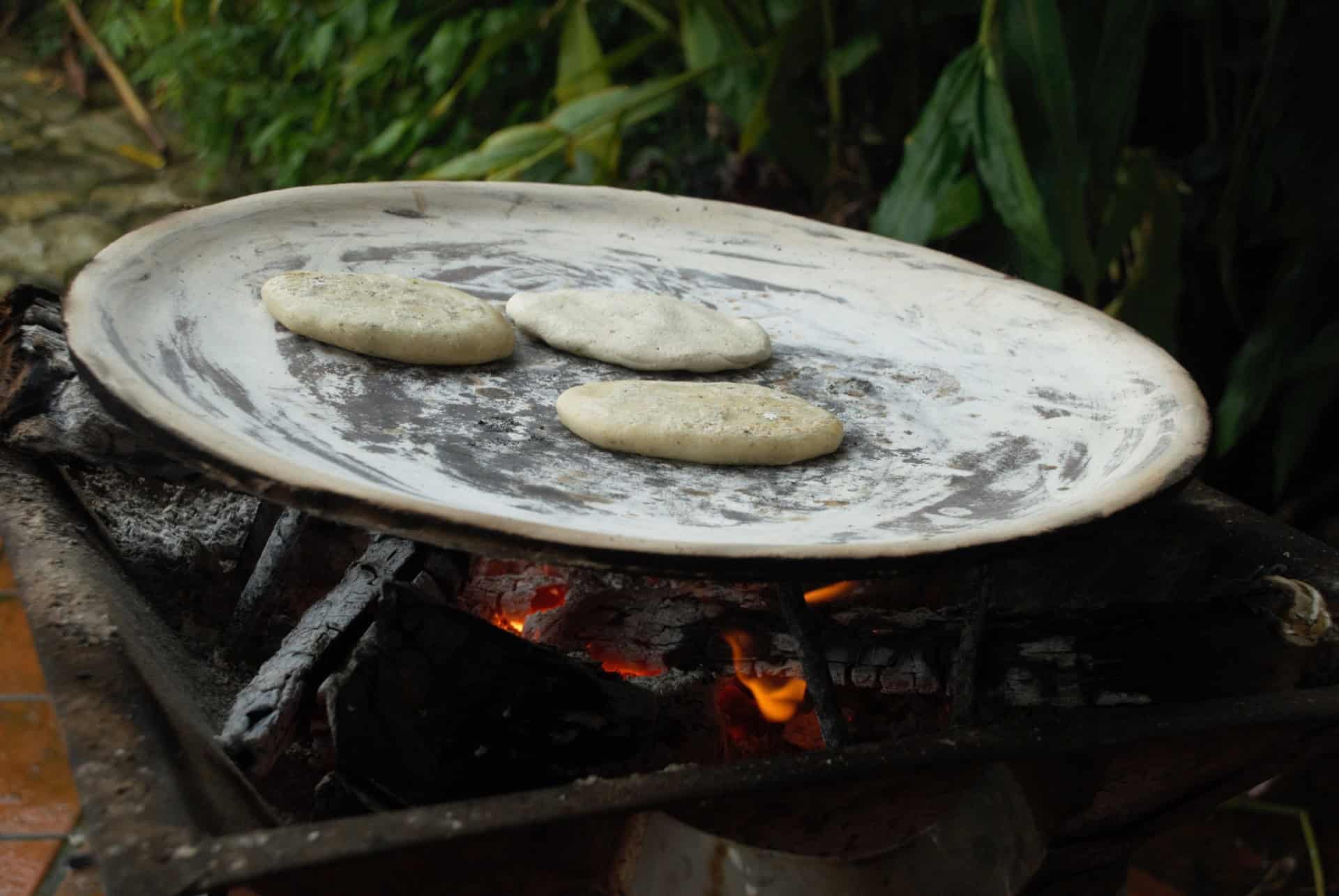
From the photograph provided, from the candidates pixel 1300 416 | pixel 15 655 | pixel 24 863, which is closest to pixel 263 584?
pixel 24 863

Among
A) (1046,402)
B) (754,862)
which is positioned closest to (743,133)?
(1046,402)

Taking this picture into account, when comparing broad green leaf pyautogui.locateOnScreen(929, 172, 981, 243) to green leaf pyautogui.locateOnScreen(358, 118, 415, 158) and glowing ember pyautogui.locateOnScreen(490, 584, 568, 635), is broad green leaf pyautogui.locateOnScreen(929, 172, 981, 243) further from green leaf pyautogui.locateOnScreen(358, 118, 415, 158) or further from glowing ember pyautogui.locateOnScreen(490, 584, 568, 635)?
green leaf pyautogui.locateOnScreen(358, 118, 415, 158)

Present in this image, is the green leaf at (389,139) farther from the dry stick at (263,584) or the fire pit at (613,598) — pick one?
the dry stick at (263,584)

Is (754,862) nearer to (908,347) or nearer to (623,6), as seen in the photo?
(908,347)

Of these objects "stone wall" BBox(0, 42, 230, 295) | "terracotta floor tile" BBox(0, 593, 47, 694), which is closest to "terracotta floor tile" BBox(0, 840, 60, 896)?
"terracotta floor tile" BBox(0, 593, 47, 694)

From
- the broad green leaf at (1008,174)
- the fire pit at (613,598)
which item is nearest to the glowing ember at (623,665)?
the fire pit at (613,598)
